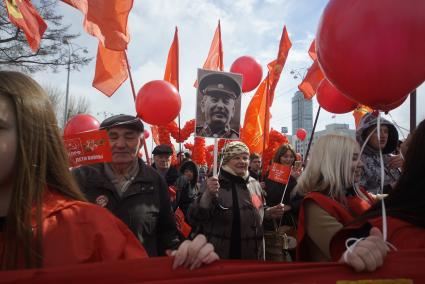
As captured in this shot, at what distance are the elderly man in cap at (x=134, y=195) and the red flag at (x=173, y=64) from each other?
3.77 m

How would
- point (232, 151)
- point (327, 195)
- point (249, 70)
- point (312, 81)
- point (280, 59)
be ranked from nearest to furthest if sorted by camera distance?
point (327, 195)
point (232, 151)
point (312, 81)
point (249, 70)
point (280, 59)

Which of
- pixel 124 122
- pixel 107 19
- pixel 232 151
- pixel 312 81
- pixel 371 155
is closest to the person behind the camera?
pixel 124 122

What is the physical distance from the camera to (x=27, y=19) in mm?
4184

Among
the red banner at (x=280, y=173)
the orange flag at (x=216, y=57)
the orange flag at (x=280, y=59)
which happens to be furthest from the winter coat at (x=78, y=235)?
the orange flag at (x=280, y=59)

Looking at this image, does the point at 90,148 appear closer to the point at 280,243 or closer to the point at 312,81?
the point at 280,243

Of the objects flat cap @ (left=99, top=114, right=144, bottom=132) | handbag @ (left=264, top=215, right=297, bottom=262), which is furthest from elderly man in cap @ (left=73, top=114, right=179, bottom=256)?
handbag @ (left=264, top=215, right=297, bottom=262)

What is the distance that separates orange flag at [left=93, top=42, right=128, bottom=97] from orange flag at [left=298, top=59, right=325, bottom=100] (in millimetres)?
3310

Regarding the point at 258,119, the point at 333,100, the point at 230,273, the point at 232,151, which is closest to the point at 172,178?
the point at 258,119

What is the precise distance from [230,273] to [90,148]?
1915 millimetres

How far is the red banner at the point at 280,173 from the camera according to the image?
4.23m

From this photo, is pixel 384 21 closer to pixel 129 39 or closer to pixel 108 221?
pixel 108 221

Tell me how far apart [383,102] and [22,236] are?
1.87 meters

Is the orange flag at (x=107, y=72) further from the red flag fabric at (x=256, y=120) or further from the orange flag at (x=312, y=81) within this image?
the orange flag at (x=312, y=81)

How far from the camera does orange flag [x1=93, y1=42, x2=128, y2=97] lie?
5.28 metres
